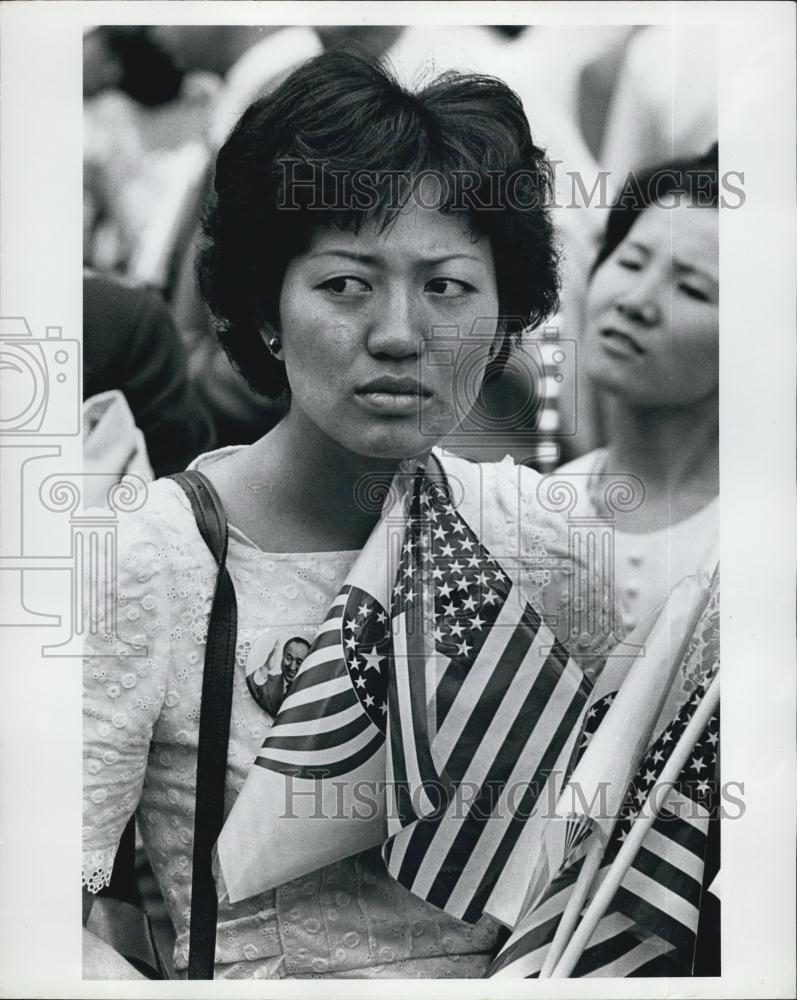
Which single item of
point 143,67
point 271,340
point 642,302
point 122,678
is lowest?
point 122,678

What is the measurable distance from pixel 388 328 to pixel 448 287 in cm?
18

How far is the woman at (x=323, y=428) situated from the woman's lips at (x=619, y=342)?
0.17 m

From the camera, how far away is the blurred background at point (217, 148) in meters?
2.92

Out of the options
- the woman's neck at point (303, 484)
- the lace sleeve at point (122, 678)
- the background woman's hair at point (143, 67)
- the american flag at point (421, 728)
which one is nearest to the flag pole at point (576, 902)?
the american flag at point (421, 728)

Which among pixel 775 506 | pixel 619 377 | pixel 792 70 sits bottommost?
pixel 775 506

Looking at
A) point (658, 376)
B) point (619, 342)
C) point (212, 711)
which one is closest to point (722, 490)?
point (658, 376)

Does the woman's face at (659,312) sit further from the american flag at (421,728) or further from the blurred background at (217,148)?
the american flag at (421,728)

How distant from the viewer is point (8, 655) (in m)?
2.97

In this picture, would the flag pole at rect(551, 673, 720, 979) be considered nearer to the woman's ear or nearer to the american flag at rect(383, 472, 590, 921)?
the american flag at rect(383, 472, 590, 921)

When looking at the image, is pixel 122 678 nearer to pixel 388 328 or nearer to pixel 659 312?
pixel 388 328

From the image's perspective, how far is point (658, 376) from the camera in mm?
3006

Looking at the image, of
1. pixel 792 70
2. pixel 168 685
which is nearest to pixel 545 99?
pixel 792 70

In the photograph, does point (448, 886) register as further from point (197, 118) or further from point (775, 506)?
point (197, 118)

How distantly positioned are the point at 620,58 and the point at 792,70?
45 centimetres
